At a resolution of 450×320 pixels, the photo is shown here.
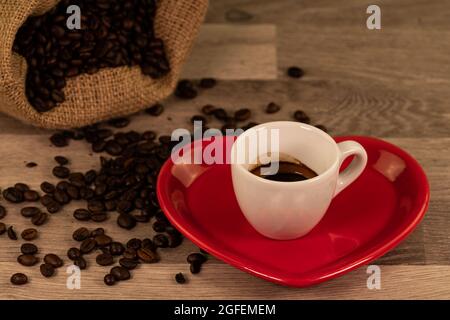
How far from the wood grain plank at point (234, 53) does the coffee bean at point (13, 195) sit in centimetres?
50

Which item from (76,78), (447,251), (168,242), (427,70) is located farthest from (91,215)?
(427,70)

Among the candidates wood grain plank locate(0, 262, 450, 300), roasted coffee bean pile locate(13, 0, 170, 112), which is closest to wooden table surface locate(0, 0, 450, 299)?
wood grain plank locate(0, 262, 450, 300)

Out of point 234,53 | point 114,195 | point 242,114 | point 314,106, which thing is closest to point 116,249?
point 114,195

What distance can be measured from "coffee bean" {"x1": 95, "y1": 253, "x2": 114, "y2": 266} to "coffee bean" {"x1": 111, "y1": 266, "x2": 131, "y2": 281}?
25 mm

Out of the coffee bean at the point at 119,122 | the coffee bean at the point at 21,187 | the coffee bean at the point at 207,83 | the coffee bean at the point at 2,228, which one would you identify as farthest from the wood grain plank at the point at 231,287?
the coffee bean at the point at 207,83

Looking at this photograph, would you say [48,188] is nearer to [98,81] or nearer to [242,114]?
[98,81]

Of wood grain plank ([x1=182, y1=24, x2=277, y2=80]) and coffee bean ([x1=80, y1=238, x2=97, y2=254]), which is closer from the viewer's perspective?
coffee bean ([x1=80, y1=238, x2=97, y2=254])

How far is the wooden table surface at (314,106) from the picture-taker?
132 cm

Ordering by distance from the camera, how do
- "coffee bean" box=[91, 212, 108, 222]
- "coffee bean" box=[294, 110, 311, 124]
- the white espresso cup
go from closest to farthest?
the white espresso cup < "coffee bean" box=[91, 212, 108, 222] < "coffee bean" box=[294, 110, 311, 124]

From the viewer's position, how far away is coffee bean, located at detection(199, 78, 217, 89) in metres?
1.79

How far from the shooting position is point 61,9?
1.63 meters

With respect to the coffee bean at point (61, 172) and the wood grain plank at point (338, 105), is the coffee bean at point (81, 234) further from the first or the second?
the wood grain plank at point (338, 105)

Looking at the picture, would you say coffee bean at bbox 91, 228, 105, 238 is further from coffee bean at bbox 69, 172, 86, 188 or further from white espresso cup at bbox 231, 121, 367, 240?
white espresso cup at bbox 231, 121, 367, 240

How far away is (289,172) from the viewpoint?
4.35ft
